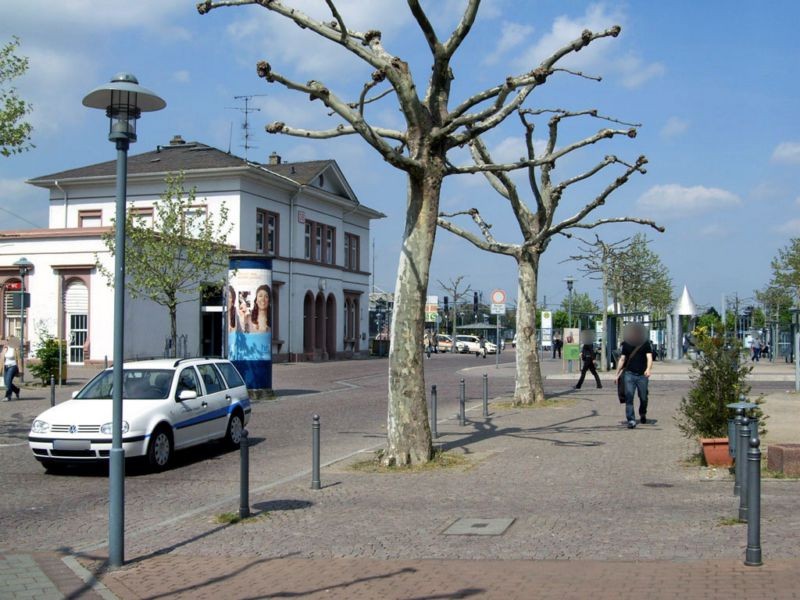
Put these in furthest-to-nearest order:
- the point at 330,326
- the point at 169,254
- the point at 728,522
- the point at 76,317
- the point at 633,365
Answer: the point at 330,326, the point at 76,317, the point at 169,254, the point at 633,365, the point at 728,522

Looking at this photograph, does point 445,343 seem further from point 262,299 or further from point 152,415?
point 152,415

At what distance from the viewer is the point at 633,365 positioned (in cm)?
1756

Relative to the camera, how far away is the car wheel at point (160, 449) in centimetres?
1308

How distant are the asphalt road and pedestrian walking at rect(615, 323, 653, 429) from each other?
4498 mm

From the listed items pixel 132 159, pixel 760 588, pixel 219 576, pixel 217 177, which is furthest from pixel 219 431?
pixel 132 159

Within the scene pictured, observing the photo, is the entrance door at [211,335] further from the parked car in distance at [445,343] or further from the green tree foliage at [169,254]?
the parked car in distance at [445,343]

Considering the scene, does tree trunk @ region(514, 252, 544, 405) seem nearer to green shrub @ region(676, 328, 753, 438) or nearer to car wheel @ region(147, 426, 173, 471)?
green shrub @ region(676, 328, 753, 438)

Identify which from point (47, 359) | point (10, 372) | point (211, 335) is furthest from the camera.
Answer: point (211, 335)

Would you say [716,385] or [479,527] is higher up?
[716,385]

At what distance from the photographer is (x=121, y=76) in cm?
816

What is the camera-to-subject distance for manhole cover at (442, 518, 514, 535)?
877 centimetres

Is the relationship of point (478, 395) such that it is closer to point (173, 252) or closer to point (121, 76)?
point (173, 252)

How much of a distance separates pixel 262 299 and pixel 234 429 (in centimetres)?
1078

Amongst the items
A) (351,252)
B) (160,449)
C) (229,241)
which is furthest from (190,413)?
(351,252)
